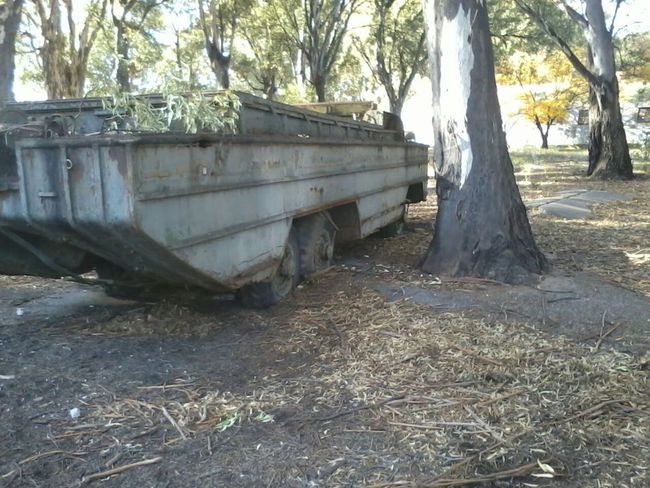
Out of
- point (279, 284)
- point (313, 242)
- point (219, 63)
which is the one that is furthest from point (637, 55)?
point (279, 284)

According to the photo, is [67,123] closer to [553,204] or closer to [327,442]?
[327,442]

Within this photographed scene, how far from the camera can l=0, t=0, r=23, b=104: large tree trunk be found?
10.6m

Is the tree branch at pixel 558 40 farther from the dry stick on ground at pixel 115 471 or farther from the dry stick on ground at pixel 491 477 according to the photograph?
the dry stick on ground at pixel 115 471

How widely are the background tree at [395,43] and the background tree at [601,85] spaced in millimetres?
6797

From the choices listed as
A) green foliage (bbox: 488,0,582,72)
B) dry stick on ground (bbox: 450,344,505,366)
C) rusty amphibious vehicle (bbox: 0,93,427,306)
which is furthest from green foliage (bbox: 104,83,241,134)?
green foliage (bbox: 488,0,582,72)

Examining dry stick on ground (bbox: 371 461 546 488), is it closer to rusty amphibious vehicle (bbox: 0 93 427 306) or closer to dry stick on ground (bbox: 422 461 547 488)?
dry stick on ground (bbox: 422 461 547 488)

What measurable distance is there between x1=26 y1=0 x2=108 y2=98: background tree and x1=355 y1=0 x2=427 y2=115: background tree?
34.6ft

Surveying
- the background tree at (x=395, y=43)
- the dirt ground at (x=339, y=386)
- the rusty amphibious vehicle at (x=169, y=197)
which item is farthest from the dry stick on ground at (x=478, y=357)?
the background tree at (x=395, y=43)

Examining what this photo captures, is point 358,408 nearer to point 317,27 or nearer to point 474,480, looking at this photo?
point 474,480

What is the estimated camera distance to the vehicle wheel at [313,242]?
629cm

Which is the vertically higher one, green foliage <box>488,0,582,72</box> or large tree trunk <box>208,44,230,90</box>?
green foliage <box>488,0,582,72</box>

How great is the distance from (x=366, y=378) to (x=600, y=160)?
57.0ft

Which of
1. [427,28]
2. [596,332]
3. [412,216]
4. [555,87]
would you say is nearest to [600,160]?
[412,216]

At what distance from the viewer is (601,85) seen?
18531 mm
